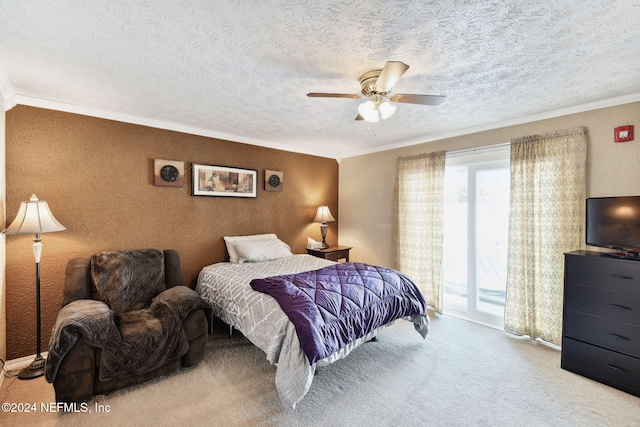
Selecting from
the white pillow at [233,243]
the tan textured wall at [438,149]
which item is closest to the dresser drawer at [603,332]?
the tan textured wall at [438,149]

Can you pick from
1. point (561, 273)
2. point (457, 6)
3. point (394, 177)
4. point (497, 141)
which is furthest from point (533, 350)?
point (457, 6)

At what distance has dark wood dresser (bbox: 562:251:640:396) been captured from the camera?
2.16 meters

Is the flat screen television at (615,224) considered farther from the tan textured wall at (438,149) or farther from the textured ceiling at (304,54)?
the textured ceiling at (304,54)

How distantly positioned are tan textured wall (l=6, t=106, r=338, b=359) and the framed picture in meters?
0.08

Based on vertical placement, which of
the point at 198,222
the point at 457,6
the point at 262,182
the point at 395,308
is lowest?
the point at 395,308

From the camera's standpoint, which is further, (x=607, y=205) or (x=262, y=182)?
(x=262, y=182)

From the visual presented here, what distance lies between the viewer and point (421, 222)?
3.94m

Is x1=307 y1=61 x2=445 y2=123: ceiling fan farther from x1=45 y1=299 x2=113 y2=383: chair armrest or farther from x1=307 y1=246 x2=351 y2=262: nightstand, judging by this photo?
x1=307 y1=246 x2=351 y2=262: nightstand

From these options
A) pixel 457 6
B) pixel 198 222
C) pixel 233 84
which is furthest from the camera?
pixel 198 222

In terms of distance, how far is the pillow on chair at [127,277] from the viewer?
259 cm

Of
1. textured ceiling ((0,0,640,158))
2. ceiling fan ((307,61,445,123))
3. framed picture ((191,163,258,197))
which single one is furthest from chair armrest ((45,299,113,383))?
ceiling fan ((307,61,445,123))

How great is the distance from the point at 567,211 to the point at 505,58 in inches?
71.7

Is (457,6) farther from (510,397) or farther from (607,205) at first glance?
(510,397)

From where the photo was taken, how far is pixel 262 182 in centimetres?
418
